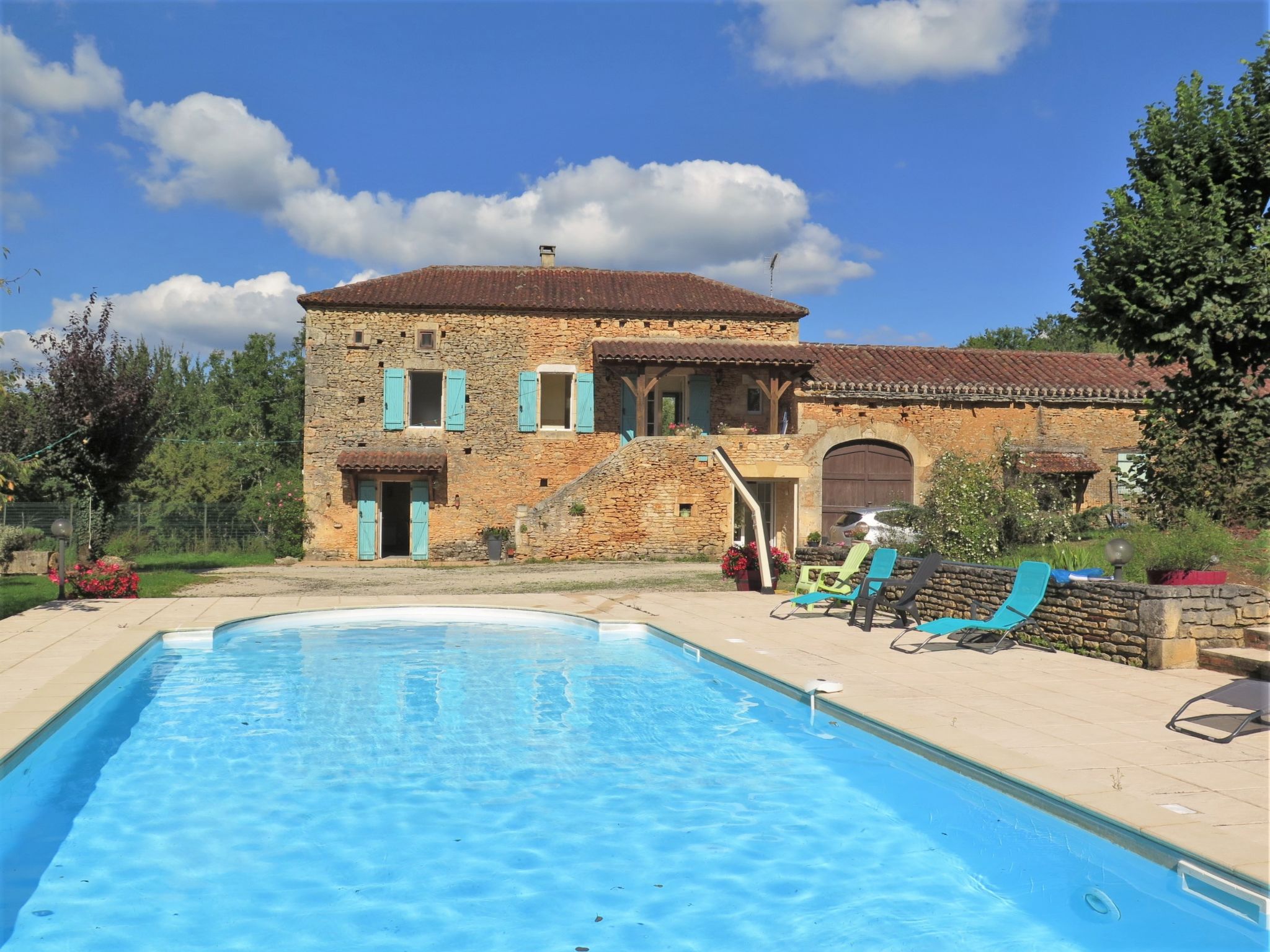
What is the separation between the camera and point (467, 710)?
7.29 meters

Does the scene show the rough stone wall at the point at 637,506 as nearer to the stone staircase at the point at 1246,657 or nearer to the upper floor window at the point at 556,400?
the upper floor window at the point at 556,400

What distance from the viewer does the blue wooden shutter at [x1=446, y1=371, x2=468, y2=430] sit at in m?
20.8

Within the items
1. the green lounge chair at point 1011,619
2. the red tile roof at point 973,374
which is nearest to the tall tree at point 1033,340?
the red tile roof at point 973,374

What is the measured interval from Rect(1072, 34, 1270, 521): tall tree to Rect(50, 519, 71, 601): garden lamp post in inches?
509

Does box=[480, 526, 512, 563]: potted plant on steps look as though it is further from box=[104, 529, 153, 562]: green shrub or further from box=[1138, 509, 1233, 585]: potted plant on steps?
box=[1138, 509, 1233, 585]: potted plant on steps

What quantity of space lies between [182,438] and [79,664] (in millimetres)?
30222

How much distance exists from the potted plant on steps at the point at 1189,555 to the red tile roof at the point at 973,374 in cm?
1157

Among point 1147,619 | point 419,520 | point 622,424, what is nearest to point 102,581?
point 419,520

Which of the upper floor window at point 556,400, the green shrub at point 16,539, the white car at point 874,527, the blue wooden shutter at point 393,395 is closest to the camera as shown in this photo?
the white car at point 874,527

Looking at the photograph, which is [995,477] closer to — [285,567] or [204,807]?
[204,807]

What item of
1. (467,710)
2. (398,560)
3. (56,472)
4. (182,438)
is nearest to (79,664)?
(467,710)

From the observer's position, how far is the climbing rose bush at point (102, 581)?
12.5 metres

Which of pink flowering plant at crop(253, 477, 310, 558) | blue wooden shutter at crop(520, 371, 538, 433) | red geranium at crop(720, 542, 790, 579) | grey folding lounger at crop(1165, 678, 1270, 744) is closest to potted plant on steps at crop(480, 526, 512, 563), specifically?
blue wooden shutter at crop(520, 371, 538, 433)

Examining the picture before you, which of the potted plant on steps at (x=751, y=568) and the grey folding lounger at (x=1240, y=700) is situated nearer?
the grey folding lounger at (x=1240, y=700)
